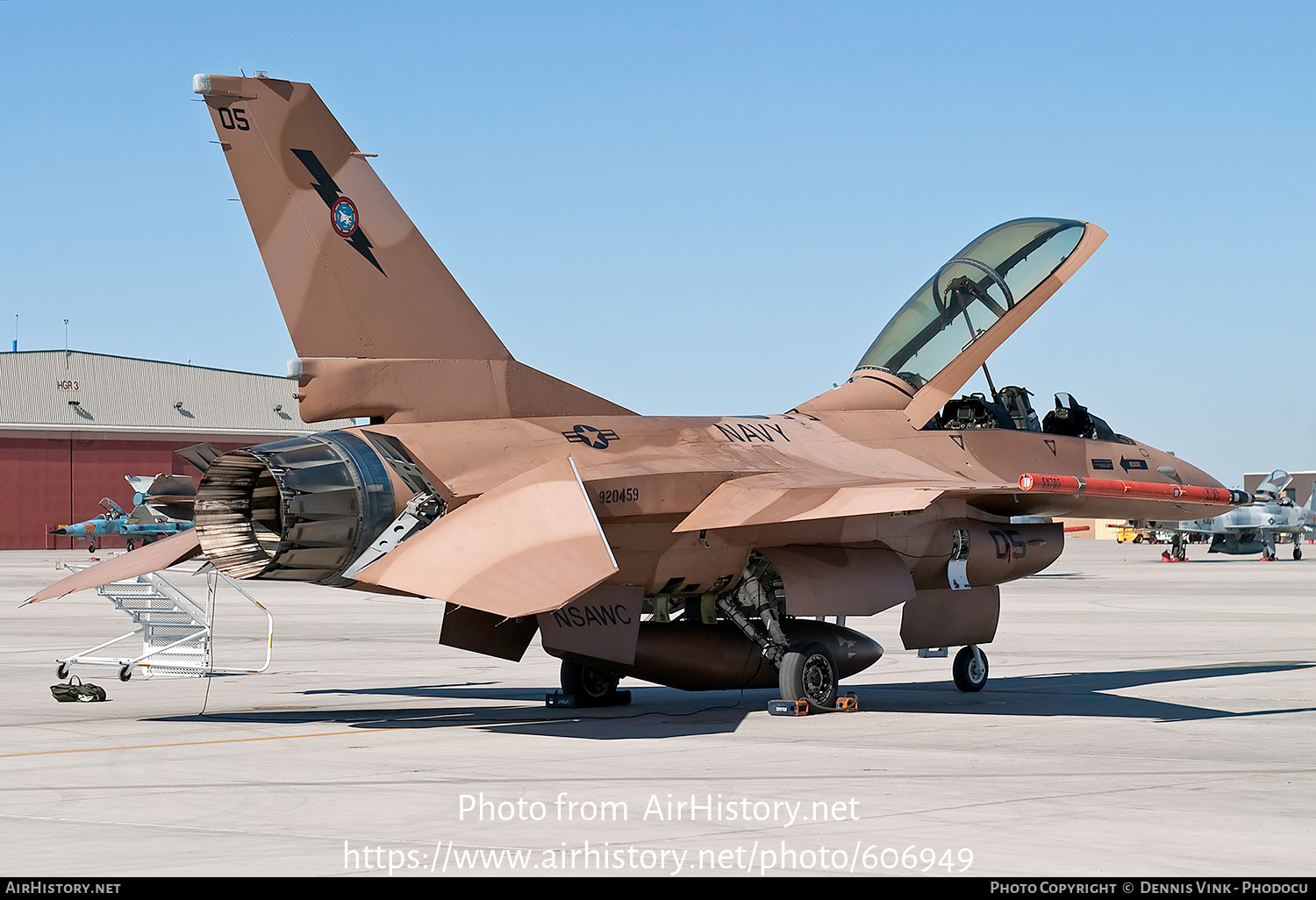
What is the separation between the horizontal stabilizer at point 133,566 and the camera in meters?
13.4

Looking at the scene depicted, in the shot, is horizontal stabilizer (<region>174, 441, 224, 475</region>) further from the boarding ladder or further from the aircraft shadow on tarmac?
the boarding ladder

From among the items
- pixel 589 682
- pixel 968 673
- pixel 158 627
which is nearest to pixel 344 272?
pixel 589 682

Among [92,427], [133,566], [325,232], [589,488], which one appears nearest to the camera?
[325,232]

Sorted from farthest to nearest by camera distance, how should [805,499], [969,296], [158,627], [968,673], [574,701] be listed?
[158,627]
[969,296]
[968,673]
[574,701]
[805,499]

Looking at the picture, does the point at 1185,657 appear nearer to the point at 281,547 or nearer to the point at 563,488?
the point at 563,488

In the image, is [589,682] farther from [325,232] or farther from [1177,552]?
[1177,552]

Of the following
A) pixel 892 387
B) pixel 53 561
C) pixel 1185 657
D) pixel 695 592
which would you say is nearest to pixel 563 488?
pixel 695 592

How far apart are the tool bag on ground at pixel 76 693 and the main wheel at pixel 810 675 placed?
7.67 meters

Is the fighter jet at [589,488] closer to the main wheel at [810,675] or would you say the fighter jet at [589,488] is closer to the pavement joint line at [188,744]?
the main wheel at [810,675]

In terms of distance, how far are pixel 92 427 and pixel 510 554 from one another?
71.8 m

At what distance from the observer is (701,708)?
1505 centimetres

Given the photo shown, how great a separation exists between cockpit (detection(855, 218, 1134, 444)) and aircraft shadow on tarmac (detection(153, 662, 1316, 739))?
3219mm

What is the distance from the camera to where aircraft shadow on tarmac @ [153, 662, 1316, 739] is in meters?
13.4

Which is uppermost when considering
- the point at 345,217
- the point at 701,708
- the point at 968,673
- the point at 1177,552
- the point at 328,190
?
the point at 328,190
